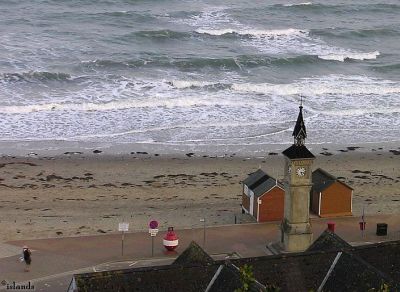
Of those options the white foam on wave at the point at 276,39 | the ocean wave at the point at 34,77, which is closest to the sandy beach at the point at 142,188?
the ocean wave at the point at 34,77

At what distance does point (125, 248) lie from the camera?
1250 inches

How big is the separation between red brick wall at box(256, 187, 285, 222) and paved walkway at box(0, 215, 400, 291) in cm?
41

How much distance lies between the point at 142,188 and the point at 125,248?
7648 mm

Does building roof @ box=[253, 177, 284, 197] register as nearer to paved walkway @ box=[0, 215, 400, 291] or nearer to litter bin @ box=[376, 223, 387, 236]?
paved walkway @ box=[0, 215, 400, 291]

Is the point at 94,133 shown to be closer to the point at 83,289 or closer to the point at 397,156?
the point at 397,156

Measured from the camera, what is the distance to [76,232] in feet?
110

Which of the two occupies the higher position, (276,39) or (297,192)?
(297,192)

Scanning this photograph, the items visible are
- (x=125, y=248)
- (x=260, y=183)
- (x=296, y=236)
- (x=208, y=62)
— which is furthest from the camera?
(x=208, y=62)

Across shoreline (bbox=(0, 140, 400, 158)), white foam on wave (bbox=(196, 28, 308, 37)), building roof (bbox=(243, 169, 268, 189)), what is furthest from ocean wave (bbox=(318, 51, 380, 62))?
building roof (bbox=(243, 169, 268, 189))

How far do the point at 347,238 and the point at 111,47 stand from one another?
38.3 meters

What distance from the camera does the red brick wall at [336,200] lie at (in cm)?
3509

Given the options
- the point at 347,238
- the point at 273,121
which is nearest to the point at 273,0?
the point at 273,121

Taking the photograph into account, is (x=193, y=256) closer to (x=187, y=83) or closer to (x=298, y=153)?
(x=298, y=153)

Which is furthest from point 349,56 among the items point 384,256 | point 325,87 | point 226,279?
point 226,279
